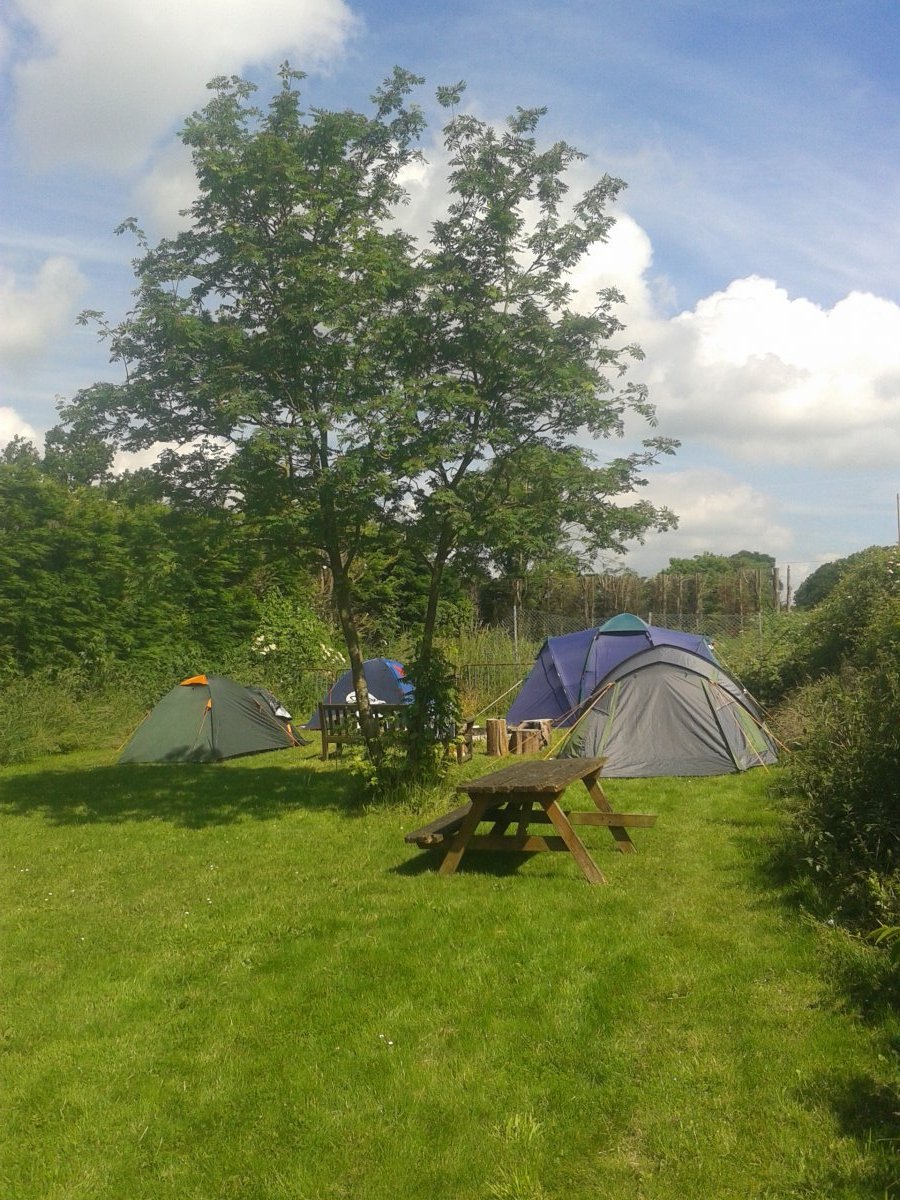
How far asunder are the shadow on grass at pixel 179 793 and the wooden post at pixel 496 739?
2028 millimetres

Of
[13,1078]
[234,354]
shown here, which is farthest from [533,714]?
[13,1078]

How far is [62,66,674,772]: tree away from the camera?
858 centimetres

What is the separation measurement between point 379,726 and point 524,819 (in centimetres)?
299

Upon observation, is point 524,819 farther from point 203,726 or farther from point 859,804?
point 203,726

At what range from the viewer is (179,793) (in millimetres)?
10562

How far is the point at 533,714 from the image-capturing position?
43.4 feet

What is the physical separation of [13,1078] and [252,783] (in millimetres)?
6999

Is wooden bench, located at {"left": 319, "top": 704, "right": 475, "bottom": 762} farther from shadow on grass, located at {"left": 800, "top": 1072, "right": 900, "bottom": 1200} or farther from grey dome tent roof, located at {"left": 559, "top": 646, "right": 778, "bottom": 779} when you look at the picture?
shadow on grass, located at {"left": 800, "top": 1072, "right": 900, "bottom": 1200}

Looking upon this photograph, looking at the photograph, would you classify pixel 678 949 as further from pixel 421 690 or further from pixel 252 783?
pixel 252 783

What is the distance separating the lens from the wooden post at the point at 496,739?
12.1 m

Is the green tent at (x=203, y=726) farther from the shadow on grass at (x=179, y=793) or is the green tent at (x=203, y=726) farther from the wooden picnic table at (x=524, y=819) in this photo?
the wooden picnic table at (x=524, y=819)

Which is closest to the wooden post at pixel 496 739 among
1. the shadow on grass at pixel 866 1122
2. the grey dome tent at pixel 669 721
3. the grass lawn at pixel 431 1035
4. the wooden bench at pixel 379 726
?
the wooden bench at pixel 379 726

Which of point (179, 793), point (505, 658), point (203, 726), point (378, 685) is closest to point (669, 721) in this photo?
point (378, 685)

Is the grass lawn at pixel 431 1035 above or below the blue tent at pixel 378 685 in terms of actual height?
below
